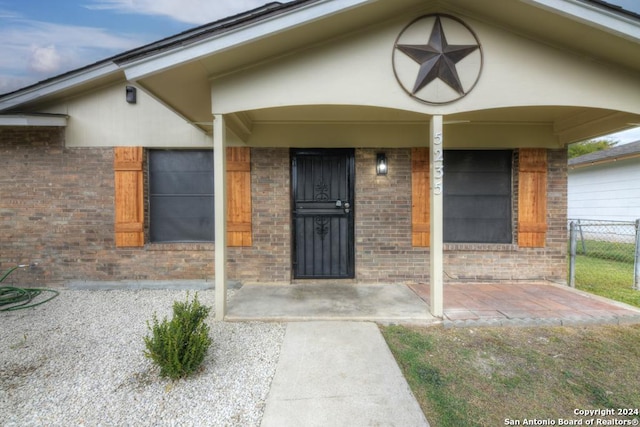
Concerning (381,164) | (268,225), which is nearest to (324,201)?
(268,225)

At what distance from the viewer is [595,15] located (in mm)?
2729

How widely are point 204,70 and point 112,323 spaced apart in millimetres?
2981

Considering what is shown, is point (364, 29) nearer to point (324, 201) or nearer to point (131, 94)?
point (324, 201)

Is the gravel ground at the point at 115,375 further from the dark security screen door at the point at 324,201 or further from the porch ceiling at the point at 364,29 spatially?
the porch ceiling at the point at 364,29

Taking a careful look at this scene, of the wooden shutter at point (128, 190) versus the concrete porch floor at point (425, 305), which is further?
the wooden shutter at point (128, 190)

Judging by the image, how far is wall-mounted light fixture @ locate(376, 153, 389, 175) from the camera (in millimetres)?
4555

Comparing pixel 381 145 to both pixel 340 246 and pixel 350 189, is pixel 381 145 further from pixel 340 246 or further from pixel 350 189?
pixel 340 246

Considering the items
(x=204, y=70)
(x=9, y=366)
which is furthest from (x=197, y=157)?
(x=9, y=366)

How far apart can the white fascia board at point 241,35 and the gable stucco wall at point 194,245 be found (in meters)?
1.91

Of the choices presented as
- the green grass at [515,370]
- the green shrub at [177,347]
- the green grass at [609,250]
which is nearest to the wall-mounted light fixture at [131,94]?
the green shrub at [177,347]

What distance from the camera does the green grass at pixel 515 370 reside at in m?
1.97

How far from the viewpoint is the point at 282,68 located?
10.1 feet

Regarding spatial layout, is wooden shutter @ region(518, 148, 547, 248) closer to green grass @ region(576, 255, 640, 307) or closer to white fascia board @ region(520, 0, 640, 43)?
green grass @ region(576, 255, 640, 307)

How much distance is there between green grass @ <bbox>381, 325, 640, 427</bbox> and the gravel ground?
122cm
